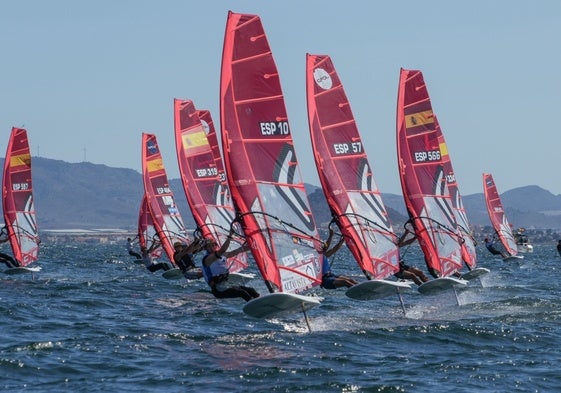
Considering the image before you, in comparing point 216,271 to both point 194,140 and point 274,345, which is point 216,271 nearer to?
point 274,345

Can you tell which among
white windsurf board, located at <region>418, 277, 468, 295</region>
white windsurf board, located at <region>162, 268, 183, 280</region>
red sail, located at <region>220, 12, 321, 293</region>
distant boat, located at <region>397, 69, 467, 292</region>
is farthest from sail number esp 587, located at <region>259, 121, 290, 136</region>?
white windsurf board, located at <region>162, 268, 183, 280</region>

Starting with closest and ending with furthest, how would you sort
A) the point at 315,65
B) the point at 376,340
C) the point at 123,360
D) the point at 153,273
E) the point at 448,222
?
the point at 123,360 < the point at 376,340 < the point at 315,65 < the point at 448,222 < the point at 153,273

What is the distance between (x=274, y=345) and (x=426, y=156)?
1280cm

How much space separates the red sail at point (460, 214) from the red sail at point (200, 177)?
7306mm

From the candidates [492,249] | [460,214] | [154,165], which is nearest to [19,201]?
[154,165]

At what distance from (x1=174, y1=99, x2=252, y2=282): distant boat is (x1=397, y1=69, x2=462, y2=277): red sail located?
7.99m

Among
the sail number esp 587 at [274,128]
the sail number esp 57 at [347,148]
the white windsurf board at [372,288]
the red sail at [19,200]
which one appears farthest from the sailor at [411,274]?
the red sail at [19,200]

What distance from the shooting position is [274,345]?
Answer: 19781 mm

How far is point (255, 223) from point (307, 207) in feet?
4.55

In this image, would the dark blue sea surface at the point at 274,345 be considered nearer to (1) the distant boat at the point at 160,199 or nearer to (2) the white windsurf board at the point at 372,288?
(2) the white windsurf board at the point at 372,288

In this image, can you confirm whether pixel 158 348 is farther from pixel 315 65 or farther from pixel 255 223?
pixel 315 65

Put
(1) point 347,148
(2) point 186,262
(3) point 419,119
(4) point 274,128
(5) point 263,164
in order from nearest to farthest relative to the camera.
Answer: (5) point 263,164 → (4) point 274,128 → (1) point 347,148 → (3) point 419,119 → (2) point 186,262

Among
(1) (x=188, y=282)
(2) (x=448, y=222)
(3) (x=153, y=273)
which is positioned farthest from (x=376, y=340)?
(3) (x=153, y=273)

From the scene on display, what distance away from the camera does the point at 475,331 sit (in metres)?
22.1
